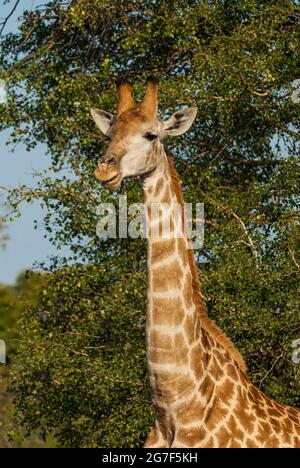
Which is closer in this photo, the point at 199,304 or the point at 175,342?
the point at 175,342

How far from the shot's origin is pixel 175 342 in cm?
893

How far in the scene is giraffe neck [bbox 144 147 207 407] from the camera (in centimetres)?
885

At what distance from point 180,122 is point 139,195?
5119 mm

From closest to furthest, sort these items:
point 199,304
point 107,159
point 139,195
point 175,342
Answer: point 107,159, point 175,342, point 199,304, point 139,195

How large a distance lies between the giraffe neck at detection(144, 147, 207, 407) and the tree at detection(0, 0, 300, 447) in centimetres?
440

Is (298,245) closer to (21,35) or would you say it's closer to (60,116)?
(60,116)

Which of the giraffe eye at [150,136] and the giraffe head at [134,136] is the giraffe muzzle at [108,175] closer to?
the giraffe head at [134,136]

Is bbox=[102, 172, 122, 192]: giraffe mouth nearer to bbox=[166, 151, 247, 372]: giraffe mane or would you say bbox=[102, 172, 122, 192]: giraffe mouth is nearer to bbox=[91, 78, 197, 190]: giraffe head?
bbox=[91, 78, 197, 190]: giraffe head

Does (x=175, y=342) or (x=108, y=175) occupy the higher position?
(x=108, y=175)

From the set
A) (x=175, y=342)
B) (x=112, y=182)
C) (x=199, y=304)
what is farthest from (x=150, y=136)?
(x=175, y=342)

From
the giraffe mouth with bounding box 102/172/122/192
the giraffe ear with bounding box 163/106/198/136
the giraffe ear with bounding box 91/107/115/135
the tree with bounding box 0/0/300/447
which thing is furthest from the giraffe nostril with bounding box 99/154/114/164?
the tree with bounding box 0/0/300/447

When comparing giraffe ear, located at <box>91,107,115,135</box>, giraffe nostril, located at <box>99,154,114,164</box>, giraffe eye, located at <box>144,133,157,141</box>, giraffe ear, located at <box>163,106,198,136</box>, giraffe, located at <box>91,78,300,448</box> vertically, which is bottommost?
giraffe, located at <box>91,78,300,448</box>

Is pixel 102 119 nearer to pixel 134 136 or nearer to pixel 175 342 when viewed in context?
pixel 134 136

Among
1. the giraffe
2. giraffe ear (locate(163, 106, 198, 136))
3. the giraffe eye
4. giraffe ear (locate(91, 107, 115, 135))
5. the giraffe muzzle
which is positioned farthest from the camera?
giraffe ear (locate(91, 107, 115, 135))
